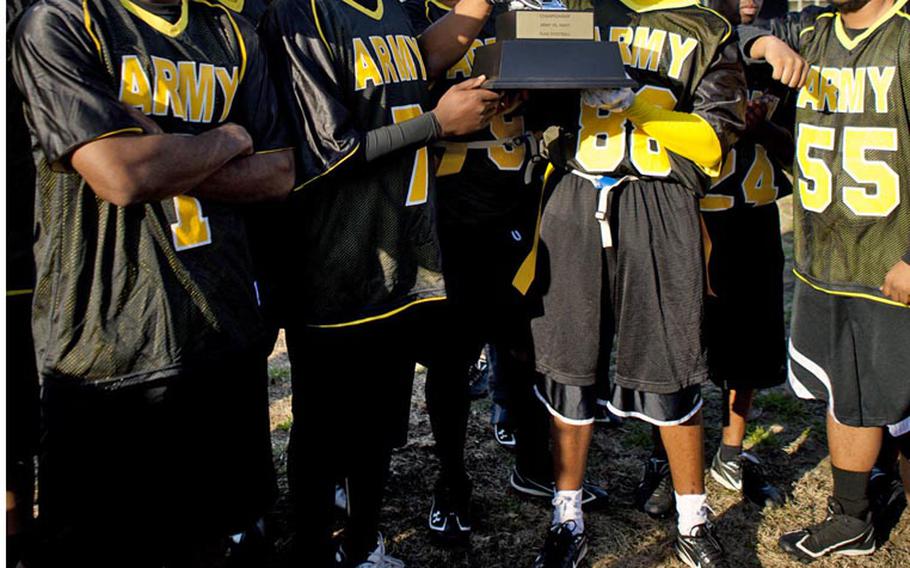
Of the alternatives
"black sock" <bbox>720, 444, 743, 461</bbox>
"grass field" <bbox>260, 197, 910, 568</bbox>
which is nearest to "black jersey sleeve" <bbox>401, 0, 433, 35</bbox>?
"grass field" <bbox>260, 197, 910, 568</bbox>

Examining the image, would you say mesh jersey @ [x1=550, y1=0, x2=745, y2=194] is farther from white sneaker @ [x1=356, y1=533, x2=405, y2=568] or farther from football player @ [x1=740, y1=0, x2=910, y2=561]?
white sneaker @ [x1=356, y1=533, x2=405, y2=568]

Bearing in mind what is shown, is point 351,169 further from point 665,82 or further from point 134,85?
point 665,82

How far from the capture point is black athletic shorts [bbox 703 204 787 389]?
3.61 m

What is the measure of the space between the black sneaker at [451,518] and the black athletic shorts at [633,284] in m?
0.80

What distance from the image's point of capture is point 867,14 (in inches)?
120

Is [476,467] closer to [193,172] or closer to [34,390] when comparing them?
[34,390]

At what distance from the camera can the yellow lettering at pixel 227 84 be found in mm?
2260

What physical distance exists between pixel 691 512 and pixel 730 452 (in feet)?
2.52

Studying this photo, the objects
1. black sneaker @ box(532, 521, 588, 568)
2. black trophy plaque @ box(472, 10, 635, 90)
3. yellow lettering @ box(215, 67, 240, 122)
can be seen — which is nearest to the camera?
yellow lettering @ box(215, 67, 240, 122)

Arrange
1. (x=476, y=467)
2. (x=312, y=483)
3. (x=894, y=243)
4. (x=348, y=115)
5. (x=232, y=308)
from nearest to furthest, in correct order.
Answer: (x=232, y=308) < (x=348, y=115) < (x=312, y=483) < (x=894, y=243) < (x=476, y=467)

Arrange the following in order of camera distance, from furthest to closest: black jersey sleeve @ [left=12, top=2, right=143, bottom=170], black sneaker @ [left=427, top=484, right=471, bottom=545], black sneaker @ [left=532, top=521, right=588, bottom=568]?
black sneaker @ [left=427, top=484, right=471, bottom=545], black sneaker @ [left=532, top=521, right=588, bottom=568], black jersey sleeve @ [left=12, top=2, right=143, bottom=170]

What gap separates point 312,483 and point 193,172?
1241 millimetres

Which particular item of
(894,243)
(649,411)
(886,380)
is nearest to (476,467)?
(649,411)

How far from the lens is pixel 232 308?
2.29 meters
